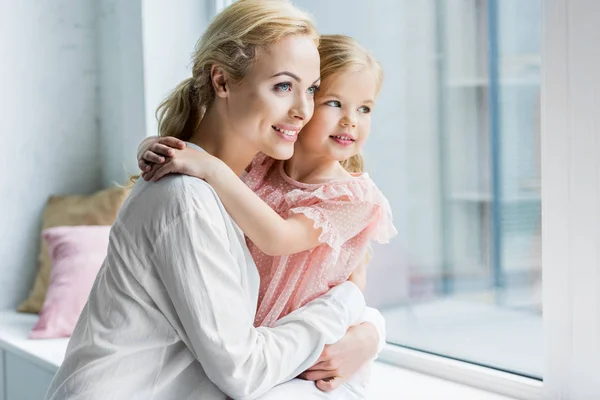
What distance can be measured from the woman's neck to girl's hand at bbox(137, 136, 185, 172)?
10 centimetres

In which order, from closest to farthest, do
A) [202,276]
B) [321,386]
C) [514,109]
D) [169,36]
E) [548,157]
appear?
[202,276], [321,386], [548,157], [514,109], [169,36]

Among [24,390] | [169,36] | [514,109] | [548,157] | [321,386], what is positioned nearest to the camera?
[321,386]

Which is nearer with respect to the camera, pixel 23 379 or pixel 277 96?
pixel 277 96

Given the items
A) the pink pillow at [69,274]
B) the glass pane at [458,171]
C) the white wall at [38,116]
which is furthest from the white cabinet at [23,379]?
the glass pane at [458,171]

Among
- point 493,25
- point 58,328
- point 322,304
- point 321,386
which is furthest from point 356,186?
point 58,328

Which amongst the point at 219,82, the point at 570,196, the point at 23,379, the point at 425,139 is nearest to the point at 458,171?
the point at 425,139

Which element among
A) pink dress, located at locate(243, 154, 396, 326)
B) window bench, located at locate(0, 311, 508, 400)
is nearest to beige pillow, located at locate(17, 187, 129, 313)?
window bench, located at locate(0, 311, 508, 400)

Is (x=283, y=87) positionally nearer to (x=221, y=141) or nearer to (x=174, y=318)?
(x=221, y=141)

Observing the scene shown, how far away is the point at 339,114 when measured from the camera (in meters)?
1.52

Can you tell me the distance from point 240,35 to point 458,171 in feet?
2.79

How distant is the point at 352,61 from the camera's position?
1509 millimetres

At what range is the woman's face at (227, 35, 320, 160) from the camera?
4.52ft

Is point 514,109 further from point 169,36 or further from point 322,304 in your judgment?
point 169,36

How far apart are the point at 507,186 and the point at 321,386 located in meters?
0.73
